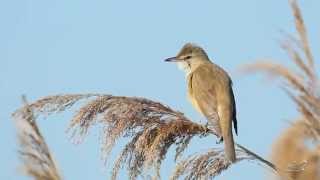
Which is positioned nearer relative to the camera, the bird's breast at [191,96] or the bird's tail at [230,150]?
the bird's tail at [230,150]

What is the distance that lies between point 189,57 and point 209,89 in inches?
47.0

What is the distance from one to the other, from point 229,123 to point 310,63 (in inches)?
129

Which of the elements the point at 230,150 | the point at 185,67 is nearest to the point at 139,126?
→ the point at 230,150

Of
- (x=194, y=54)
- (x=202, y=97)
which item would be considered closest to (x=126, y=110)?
(x=202, y=97)

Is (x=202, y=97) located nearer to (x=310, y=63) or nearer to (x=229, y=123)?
(x=229, y=123)

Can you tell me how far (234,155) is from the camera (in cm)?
449

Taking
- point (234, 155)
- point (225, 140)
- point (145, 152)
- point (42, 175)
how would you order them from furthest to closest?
point (225, 140) < point (234, 155) < point (145, 152) < point (42, 175)

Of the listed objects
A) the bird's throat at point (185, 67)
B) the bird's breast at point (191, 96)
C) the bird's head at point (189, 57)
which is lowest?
the bird's breast at point (191, 96)

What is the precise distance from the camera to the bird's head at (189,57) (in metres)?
8.04

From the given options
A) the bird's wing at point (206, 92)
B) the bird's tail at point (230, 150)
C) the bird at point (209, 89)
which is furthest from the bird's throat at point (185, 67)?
the bird's tail at point (230, 150)

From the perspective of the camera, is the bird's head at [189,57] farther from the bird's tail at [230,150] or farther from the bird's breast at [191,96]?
the bird's tail at [230,150]

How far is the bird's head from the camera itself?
8.04 metres

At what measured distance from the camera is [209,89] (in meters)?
6.98

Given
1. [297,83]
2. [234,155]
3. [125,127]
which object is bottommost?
[234,155]
